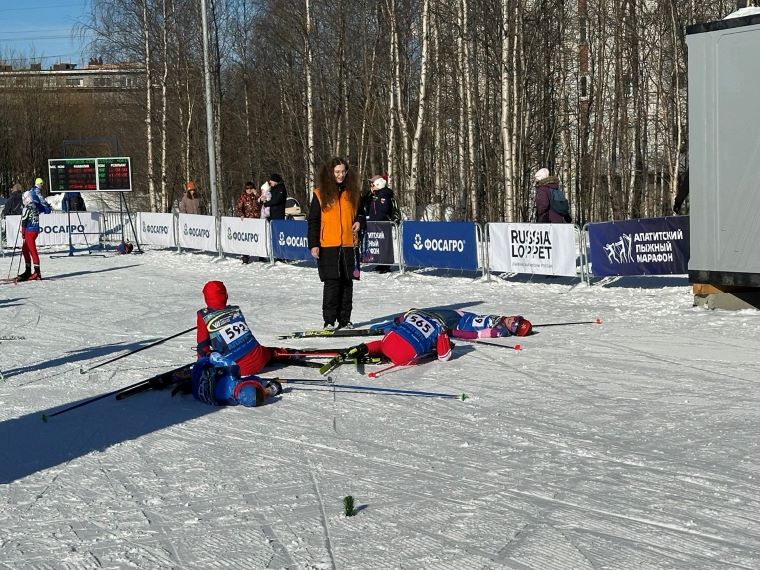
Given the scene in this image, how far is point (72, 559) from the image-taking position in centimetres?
450

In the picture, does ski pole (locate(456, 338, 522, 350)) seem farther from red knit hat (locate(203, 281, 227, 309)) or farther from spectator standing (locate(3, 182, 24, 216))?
spectator standing (locate(3, 182, 24, 216))

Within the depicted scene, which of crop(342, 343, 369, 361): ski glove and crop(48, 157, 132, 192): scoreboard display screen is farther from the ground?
crop(48, 157, 132, 192): scoreboard display screen

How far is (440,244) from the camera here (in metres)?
16.9

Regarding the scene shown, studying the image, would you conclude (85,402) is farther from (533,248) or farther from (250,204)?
(250,204)

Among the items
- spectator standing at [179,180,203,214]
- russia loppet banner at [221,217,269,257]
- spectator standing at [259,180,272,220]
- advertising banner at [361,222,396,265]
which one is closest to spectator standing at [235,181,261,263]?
russia loppet banner at [221,217,269,257]

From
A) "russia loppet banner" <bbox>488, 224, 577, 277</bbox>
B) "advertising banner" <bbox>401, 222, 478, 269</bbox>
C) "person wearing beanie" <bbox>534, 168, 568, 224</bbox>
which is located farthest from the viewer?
"advertising banner" <bbox>401, 222, 478, 269</bbox>

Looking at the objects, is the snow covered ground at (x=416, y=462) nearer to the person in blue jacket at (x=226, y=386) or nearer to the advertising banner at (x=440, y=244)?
the person in blue jacket at (x=226, y=386)

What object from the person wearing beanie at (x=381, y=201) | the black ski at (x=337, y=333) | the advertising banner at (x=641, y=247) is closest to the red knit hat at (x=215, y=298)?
the black ski at (x=337, y=333)

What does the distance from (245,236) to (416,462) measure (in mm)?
15273

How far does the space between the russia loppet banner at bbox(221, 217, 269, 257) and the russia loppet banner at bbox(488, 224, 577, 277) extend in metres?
5.60

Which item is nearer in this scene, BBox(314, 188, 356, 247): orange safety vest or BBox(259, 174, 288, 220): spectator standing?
BBox(314, 188, 356, 247): orange safety vest

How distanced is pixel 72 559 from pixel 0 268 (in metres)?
17.8

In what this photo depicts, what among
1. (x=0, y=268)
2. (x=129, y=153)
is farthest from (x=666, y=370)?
(x=129, y=153)

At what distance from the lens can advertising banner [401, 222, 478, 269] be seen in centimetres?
1638
